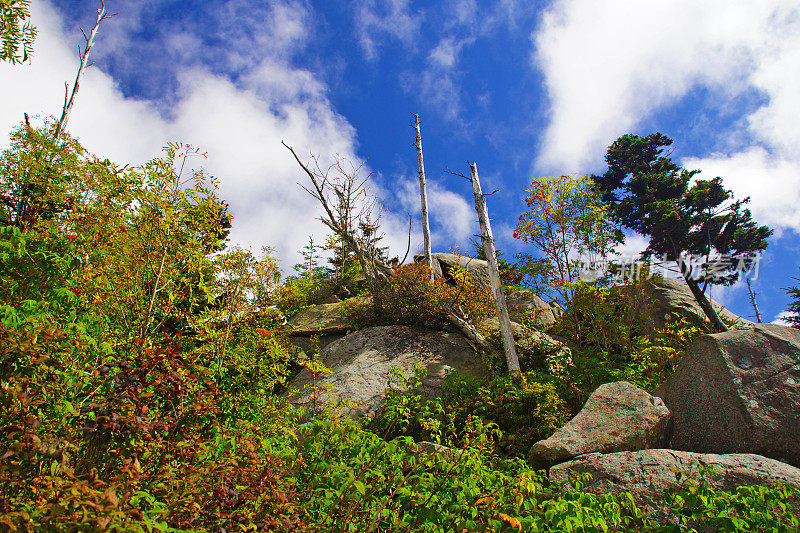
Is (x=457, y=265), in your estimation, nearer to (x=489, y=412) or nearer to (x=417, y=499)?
(x=489, y=412)

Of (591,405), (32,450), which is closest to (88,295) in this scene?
(32,450)

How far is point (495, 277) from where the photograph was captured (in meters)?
10.7

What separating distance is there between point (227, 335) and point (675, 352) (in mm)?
8820

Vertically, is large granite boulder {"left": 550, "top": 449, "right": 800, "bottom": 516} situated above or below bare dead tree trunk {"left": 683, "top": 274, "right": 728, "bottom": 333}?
below

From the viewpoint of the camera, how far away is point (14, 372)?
2730 mm

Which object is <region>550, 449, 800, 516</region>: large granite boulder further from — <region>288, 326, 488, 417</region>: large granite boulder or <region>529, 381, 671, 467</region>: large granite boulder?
<region>288, 326, 488, 417</region>: large granite boulder

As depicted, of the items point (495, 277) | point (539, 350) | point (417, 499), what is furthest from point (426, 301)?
A: point (417, 499)

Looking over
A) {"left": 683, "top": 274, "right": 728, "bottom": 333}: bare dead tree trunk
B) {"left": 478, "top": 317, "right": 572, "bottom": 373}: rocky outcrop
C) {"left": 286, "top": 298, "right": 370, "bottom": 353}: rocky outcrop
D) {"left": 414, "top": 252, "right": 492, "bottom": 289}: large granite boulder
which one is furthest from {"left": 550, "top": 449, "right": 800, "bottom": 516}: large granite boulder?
{"left": 414, "top": 252, "right": 492, "bottom": 289}: large granite boulder

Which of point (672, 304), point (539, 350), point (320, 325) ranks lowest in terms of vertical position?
point (539, 350)

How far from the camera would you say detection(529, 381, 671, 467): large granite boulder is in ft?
18.0

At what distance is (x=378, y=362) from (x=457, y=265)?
748 centimetres

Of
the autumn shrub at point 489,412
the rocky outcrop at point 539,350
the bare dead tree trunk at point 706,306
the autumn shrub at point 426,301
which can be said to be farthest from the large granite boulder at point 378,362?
the bare dead tree trunk at point 706,306

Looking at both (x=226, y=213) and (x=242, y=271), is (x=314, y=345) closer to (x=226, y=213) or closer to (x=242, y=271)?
(x=242, y=271)

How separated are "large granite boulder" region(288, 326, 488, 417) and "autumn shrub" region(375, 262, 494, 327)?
45cm
